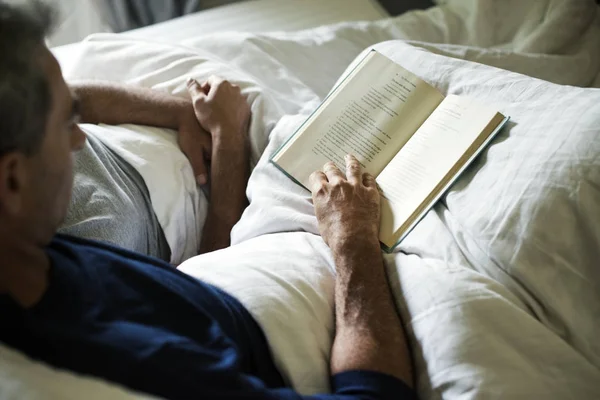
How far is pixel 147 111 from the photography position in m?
1.11

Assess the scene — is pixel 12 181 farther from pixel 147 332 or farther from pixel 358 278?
pixel 358 278

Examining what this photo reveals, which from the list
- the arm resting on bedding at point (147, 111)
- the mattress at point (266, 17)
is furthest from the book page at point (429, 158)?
the mattress at point (266, 17)

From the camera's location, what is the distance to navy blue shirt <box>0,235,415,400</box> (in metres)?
0.57

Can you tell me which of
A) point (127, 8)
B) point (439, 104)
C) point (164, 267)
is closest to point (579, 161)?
point (439, 104)

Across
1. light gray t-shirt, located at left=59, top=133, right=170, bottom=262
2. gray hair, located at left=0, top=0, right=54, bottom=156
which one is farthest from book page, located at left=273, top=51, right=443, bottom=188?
gray hair, located at left=0, top=0, right=54, bottom=156

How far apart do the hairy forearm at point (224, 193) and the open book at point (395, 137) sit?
0.40 feet

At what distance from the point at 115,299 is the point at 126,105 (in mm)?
542

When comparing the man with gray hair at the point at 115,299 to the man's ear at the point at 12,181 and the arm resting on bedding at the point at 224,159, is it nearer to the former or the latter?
the man's ear at the point at 12,181

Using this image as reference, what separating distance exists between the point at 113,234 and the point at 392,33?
841 mm

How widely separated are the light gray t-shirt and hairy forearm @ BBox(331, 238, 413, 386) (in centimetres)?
35

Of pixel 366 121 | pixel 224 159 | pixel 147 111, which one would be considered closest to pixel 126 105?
pixel 147 111

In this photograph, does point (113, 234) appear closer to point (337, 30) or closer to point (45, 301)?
point (45, 301)

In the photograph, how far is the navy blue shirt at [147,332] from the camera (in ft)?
1.86

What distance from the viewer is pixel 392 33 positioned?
4.56 ft
